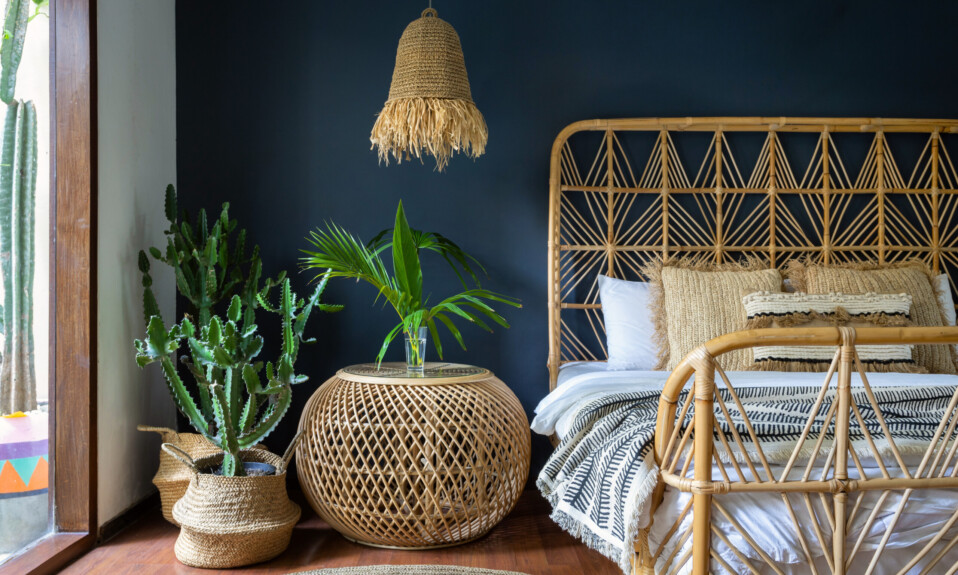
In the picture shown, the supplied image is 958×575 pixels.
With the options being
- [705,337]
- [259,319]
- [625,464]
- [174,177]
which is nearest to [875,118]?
[705,337]

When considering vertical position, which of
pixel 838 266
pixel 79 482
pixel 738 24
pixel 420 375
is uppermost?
pixel 738 24

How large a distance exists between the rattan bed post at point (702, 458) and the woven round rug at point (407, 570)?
89 centimetres

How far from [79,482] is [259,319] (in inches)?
39.6

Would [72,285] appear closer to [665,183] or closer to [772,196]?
[665,183]

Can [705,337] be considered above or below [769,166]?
below

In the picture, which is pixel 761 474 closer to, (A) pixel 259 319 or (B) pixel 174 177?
(A) pixel 259 319

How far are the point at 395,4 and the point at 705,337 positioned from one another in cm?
196

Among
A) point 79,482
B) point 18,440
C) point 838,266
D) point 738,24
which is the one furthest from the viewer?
point 738,24

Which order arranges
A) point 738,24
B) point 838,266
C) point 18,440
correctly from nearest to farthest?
point 18,440, point 838,266, point 738,24

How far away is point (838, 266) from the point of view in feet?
10.3

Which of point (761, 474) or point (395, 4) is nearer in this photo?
point (761, 474)

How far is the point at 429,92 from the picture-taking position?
2656 mm

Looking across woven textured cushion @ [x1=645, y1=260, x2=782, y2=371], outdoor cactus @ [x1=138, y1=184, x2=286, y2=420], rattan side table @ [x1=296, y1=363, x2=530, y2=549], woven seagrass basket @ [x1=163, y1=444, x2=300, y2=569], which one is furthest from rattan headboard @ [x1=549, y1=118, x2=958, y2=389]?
woven seagrass basket @ [x1=163, y1=444, x2=300, y2=569]

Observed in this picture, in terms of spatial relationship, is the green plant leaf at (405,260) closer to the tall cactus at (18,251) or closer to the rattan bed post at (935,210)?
the tall cactus at (18,251)
